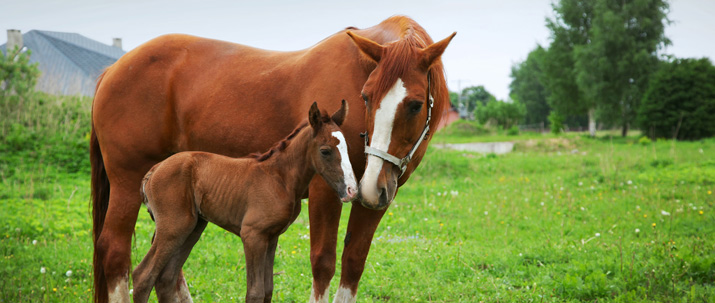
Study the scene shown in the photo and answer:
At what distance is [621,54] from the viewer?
29.6 meters

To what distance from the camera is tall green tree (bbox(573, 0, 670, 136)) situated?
28.9m

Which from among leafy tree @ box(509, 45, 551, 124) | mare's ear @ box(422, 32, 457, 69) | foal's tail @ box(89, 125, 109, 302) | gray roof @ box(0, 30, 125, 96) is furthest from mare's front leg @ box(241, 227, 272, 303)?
leafy tree @ box(509, 45, 551, 124)

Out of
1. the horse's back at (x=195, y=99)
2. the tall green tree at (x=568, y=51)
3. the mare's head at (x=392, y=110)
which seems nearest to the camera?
the mare's head at (x=392, y=110)

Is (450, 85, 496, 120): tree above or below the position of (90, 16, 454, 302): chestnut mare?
above

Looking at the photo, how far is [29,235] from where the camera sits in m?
6.95

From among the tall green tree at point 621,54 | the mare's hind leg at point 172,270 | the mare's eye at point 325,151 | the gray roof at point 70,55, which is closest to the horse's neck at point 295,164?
the mare's eye at point 325,151

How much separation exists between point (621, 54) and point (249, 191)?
31.9 m

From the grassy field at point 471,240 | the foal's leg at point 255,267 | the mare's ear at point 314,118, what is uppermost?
the mare's ear at point 314,118

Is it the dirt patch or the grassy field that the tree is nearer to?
the dirt patch

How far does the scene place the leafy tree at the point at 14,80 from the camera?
13.2 m

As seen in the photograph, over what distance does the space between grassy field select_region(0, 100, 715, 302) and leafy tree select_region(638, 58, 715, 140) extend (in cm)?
1303

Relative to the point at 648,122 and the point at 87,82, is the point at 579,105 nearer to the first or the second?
the point at 648,122

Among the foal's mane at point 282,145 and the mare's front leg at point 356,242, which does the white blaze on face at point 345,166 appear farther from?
the mare's front leg at point 356,242

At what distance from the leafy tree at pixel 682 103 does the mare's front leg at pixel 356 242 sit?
2339 centimetres
